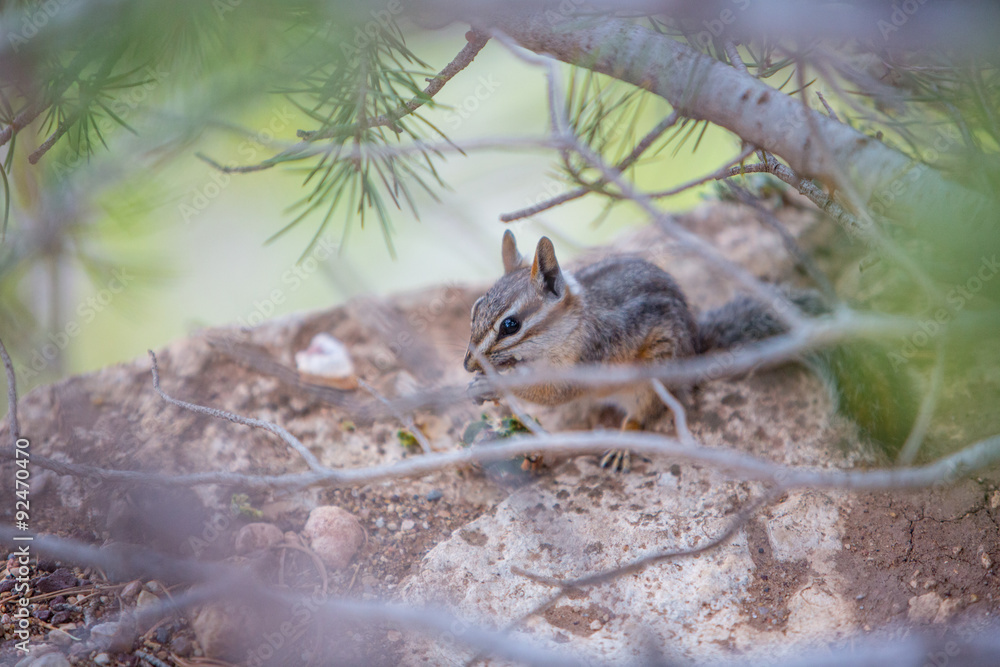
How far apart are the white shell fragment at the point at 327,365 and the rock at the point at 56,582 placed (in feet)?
4.00

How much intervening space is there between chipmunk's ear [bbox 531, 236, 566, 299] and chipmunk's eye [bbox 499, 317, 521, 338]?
0.67 feet

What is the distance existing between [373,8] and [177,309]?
14.4ft

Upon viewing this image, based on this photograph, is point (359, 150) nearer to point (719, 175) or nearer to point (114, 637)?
point (719, 175)

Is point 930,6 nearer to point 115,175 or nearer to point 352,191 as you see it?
point 352,191

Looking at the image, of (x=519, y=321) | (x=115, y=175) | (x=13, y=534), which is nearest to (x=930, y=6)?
(x=519, y=321)

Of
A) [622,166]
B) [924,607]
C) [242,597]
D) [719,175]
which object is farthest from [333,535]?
[924,607]

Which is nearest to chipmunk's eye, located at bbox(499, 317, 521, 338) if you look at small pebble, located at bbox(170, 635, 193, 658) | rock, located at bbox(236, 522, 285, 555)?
rock, located at bbox(236, 522, 285, 555)

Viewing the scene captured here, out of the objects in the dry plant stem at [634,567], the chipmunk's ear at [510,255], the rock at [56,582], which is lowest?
the dry plant stem at [634,567]

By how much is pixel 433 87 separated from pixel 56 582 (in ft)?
6.29

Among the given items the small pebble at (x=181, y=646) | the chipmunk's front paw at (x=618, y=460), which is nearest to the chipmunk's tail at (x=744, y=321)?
the chipmunk's front paw at (x=618, y=460)

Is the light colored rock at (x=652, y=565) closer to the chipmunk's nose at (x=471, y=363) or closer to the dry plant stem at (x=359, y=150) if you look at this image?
the chipmunk's nose at (x=471, y=363)

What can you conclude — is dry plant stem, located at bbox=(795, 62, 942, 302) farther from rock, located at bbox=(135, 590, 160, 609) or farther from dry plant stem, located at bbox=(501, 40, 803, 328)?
rock, located at bbox=(135, 590, 160, 609)

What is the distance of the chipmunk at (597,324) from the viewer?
267 cm

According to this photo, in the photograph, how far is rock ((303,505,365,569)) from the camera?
230 centimetres
